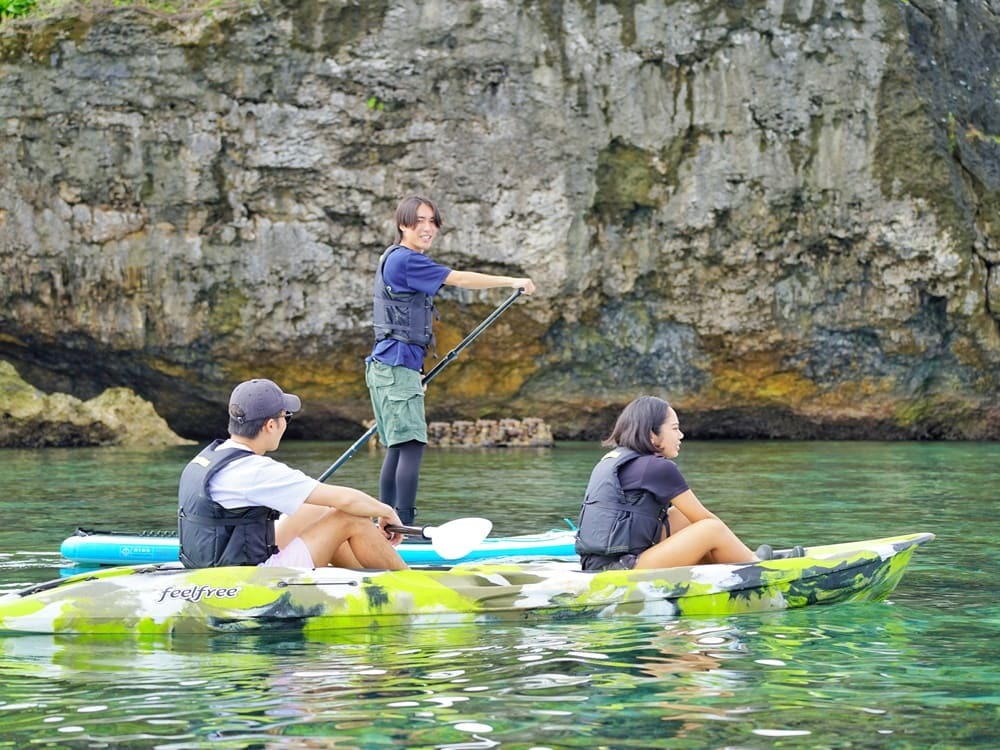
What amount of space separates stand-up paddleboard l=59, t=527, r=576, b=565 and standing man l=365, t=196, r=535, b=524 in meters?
0.48

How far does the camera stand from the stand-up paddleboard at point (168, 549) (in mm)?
8031

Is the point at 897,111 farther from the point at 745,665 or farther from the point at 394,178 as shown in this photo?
the point at 745,665

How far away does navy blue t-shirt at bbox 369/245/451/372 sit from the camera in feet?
28.3

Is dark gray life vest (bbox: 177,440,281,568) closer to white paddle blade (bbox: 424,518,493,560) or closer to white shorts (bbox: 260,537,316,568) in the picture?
white shorts (bbox: 260,537,316,568)

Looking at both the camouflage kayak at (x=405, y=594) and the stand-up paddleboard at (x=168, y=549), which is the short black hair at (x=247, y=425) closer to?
the camouflage kayak at (x=405, y=594)

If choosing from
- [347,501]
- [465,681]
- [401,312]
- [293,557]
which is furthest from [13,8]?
[465,681]

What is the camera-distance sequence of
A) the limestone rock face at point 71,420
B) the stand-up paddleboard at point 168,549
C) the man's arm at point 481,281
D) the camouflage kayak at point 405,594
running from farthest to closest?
the limestone rock face at point 71,420
the man's arm at point 481,281
the stand-up paddleboard at point 168,549
the camouflage kayak at point 405,594

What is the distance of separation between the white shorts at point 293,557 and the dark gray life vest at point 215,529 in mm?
47

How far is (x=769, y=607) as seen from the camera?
639 centimetres

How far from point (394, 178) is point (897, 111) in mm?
7009

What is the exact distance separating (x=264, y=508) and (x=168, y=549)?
2.22m

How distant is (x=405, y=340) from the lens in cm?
876

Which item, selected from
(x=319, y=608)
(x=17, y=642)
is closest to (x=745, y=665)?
(x=319, y=608)

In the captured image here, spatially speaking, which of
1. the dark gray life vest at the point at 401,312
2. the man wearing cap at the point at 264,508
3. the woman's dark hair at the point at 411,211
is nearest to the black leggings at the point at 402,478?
the dark gray life vest at the point at 401,312
